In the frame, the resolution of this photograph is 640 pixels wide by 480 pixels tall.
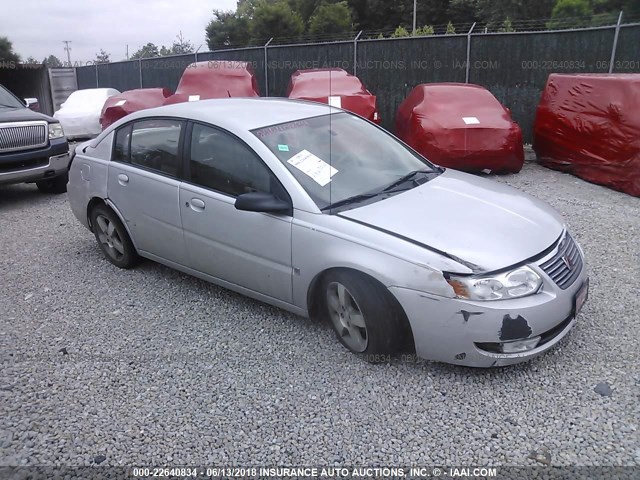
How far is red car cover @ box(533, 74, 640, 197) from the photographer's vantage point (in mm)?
7391

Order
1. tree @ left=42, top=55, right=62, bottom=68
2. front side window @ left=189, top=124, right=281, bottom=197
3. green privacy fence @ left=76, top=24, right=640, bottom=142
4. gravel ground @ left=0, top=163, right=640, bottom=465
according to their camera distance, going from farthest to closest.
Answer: tree @ left=42, top=55, right=62, bottom=68 → green privacy fence @ left=76, top=24, right=640, bottom=142 → front side window @ left=189, top=124, right=281, bottom=197 → gravel ground @ left=0, top=163, right=640, bottom=465

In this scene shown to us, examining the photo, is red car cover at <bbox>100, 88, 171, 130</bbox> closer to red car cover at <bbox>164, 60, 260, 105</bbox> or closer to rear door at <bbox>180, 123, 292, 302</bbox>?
red car cover at <bbox>164, 60, 260, 105</bbox>

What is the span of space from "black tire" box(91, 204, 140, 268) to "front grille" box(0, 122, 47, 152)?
10.4ft

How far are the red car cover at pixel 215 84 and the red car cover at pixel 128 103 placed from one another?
148cm

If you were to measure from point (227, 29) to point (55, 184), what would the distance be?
4670cm

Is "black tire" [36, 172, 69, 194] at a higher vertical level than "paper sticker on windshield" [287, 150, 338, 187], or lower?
lower

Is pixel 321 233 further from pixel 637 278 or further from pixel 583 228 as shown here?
pixel 583 228

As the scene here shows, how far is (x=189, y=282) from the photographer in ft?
16.0

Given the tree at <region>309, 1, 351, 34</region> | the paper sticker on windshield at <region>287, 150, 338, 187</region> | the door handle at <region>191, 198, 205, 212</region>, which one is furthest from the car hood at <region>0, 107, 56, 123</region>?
the tree at <region>309, 1, 351, 34</region>

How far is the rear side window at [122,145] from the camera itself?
4910mm

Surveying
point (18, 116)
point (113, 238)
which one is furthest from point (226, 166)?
point (18, 116)

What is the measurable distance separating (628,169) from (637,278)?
130 inches

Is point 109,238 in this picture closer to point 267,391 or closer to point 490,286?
point 267,391

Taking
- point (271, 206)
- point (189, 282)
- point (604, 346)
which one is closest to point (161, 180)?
point (189, 282)
